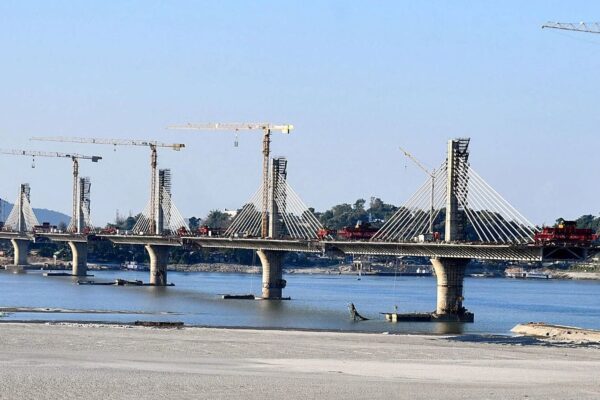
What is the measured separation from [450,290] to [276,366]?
69241 millimetres

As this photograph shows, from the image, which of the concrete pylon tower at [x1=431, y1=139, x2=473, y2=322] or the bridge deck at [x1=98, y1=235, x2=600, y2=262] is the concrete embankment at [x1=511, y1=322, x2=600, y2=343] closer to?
the bridge deck at [x1=98, y1=235, x2=600, y2=262]

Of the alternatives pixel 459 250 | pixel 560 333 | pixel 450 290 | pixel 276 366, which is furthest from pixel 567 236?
pixel 276 366

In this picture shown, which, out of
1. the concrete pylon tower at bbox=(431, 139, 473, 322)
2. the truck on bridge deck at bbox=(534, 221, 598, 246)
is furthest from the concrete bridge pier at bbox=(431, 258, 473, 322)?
the truck on bridge deck at bbox=(534, 221, 598, 246)

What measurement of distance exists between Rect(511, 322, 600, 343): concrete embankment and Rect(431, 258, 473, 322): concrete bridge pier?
68.7 feet

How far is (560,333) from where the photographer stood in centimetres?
11456

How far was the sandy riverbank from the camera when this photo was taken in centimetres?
6819

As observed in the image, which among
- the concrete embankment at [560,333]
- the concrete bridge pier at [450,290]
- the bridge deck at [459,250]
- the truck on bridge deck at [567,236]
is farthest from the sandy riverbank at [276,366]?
the concrete bridge pier at [450,290]

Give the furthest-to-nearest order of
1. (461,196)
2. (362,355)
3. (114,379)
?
(461,196)
(362,355)
(114,379)

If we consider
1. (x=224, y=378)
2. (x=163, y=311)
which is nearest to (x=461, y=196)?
(x=163, y=311)

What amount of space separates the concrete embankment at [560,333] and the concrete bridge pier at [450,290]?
68.7 ft

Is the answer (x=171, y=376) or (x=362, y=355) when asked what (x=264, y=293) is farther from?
(x=171, y=376)

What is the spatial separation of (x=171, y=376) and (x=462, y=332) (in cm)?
5488

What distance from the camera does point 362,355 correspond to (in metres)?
90.9

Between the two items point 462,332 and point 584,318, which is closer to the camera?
point 462,332
